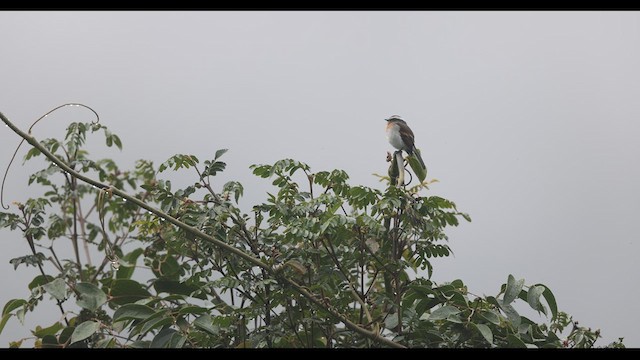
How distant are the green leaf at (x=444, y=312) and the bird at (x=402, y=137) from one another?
1.00ft

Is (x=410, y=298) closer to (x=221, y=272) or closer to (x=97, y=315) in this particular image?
(x=221, y=272)

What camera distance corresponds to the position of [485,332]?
4.22ft

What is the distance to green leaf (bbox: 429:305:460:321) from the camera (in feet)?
4.37

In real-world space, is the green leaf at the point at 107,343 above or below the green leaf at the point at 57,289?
below

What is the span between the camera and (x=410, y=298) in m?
1.45

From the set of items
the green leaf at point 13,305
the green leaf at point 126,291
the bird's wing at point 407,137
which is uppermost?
the bird's wing at point 407,137

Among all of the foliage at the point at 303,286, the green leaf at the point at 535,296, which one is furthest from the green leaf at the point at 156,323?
the green leaf at the point at 535,296

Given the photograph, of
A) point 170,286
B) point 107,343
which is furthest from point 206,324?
point 170,286

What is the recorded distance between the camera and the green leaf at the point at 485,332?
4.18 ft

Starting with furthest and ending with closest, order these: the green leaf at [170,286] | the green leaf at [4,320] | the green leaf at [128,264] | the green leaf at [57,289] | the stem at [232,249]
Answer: the green leaf at [128,264]
the green leaf at [170,286]
the green leaf at [4,320]
the green leaf at [57,289]
the stem at [232,249]

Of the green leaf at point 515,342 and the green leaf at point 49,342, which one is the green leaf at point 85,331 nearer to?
the green leaf at point 49,342

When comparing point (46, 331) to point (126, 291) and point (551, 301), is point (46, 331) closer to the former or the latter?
point (126, 291)
